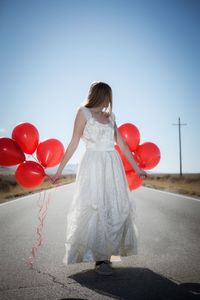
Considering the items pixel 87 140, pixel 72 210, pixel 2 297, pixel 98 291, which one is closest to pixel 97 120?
pixel 87 140

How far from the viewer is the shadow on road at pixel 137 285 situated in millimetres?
2932

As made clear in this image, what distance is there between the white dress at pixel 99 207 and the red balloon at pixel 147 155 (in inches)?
30.5

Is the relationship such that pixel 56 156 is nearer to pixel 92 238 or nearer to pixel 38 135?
pixel 38 135

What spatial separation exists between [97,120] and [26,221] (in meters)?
4.80

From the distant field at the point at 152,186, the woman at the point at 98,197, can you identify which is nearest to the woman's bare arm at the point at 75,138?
the woman at the point at 98,197

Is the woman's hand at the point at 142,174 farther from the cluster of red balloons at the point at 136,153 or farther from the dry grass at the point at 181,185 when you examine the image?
the dry grass at the point at 181,185

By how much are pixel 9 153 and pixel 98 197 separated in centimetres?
121

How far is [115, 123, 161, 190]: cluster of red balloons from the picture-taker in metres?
4.51

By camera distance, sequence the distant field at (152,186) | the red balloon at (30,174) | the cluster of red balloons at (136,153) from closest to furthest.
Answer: the red balloon at (30,174) < the cluster of red balloons at (136,153) < the distant field at (152,186)

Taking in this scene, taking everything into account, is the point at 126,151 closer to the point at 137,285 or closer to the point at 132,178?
the point at 132,178

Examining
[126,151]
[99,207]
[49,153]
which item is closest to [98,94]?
[126,151]

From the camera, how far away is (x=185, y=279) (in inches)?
134

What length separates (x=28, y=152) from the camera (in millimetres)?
4262

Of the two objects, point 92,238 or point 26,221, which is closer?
point 92,238
